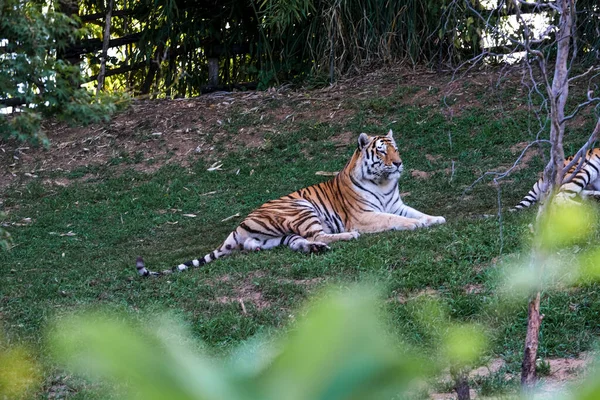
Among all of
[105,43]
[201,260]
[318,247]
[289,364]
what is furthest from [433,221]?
[105,43]

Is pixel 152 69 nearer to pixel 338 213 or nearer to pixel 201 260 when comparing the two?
pixel 338 213

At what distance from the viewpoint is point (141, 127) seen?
12.7 m

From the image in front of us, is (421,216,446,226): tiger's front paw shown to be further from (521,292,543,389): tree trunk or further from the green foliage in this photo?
(521,292,543,389): tree trunk

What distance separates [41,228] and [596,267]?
9132 mm

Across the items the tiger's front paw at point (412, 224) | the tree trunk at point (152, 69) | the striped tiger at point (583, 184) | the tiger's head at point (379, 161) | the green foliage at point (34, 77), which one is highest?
the green foliage at point (34, 77)

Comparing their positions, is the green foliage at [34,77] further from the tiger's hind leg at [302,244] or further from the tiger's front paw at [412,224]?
the tiger's front paw at [412,224]

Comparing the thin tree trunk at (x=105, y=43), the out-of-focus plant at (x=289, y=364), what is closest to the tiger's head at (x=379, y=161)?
the thin tree trunk at (x=105, y=43)

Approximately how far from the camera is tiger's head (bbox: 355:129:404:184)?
7.94 meters

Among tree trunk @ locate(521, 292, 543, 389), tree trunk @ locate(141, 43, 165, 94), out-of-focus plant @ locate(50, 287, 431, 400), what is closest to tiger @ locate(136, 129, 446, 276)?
tree trunk @ locate(521, 292, 543, 389)

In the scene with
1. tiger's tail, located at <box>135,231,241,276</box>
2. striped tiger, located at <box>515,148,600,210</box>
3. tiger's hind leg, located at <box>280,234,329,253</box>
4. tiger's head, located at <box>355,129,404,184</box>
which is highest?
tiger's head, located at <box>355,129,404,184</box>

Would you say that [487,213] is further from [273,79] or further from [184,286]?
[273,79]

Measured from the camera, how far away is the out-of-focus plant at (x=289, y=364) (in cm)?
40

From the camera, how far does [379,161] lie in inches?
314

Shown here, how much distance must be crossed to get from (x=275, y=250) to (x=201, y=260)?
25.0 inches
